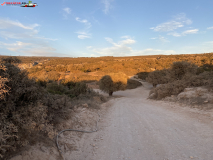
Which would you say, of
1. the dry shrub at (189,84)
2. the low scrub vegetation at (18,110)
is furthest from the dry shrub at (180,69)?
the low scrub vegetation at (18,110)

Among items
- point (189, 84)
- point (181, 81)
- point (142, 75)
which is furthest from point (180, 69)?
point (142, 75)

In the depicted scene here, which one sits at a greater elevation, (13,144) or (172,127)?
(13,144)

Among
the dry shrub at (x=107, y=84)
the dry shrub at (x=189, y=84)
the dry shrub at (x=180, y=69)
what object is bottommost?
the dry shrub at (x=107, y=84)

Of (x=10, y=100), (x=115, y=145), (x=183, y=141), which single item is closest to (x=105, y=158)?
(x=115, y=145)

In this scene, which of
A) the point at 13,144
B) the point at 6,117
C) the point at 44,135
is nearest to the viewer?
the point at 13,144

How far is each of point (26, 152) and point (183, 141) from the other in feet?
14.2

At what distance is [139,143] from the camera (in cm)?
413

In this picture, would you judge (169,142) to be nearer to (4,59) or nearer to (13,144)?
(13,144)

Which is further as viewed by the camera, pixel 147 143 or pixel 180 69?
pixel 180 69

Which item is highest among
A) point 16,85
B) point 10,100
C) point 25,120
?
point 16,85

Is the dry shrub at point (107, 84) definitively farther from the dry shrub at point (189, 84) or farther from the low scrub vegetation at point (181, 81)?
the dry shrub at point (189, 84)

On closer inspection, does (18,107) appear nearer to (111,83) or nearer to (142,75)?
(111,83)

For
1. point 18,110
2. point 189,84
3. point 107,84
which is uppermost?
point 18,110

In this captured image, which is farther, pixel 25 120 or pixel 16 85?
pixel 16 85
